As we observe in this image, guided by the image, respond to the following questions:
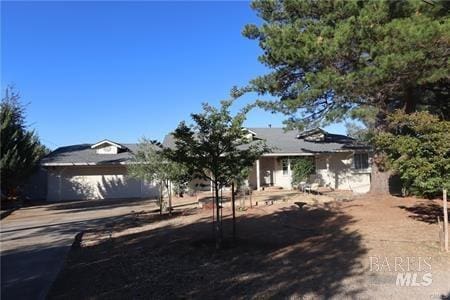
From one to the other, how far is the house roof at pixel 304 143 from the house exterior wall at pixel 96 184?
3.47 metres

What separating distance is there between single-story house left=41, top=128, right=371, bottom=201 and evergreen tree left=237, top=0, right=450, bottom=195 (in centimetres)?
1137

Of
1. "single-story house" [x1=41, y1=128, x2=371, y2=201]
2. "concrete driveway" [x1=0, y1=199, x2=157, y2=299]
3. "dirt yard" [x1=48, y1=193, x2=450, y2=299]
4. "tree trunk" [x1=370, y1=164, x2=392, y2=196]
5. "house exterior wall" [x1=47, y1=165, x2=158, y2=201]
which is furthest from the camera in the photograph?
"house exterior wall" [x1=47, y1=165, x2=158, y2=201]

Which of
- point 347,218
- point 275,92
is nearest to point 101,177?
point 275,92

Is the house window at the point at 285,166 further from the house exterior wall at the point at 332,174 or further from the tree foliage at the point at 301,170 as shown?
the tree foliage at the point at 301,170

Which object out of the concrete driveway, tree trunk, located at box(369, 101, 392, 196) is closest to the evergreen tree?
tree trunk, located at box(369, 101, 392, 196)

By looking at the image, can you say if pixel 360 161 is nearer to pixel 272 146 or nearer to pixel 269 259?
pixel 272 146

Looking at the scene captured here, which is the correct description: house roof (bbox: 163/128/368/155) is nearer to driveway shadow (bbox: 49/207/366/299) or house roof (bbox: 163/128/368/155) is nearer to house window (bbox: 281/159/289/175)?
house window (bbox: 281/159/289/175)

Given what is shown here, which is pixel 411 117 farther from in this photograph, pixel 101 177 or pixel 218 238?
pixel 101 177

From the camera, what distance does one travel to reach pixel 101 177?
32.3m

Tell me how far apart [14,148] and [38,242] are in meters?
14.3

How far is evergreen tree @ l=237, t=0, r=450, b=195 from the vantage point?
14039mm

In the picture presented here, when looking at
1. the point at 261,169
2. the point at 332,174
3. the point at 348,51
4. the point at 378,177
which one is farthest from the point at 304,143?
the point at 348,51

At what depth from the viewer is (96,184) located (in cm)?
3225

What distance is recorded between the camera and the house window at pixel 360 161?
30547 millimetres
